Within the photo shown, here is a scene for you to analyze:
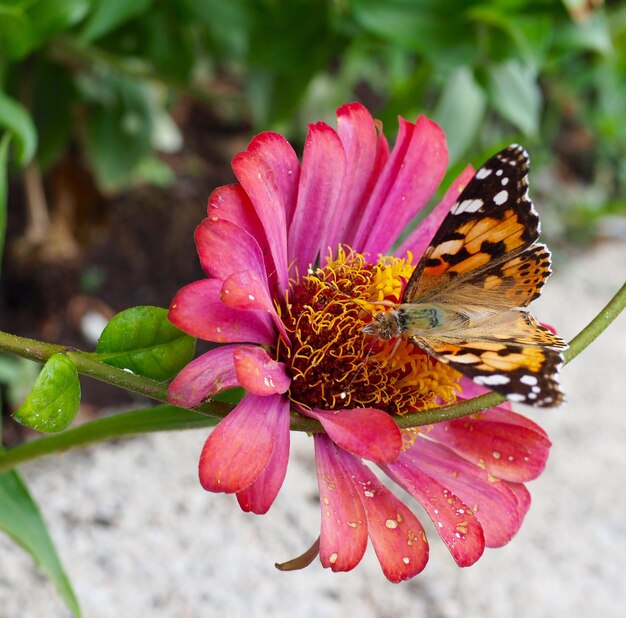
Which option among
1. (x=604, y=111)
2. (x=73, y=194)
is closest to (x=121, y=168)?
(x=73, y=194)

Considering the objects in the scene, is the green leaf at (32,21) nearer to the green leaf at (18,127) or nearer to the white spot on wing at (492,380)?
the green leaf at (18,127)

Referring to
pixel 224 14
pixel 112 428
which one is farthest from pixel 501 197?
pixel 224 14

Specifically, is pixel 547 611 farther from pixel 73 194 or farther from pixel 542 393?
pixel 73 194

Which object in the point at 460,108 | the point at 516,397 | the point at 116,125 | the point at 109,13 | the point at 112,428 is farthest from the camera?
the point at 116,125

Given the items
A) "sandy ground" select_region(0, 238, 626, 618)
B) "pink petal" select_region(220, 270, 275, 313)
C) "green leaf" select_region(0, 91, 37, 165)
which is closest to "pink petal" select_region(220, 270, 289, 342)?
"pink petal" select_region(220, 270, 275, 313)

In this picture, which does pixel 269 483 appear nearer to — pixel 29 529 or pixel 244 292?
pixel 244 292

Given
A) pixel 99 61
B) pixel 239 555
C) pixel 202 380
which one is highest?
pixel 202 380

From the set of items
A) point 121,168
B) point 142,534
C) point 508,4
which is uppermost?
point 508,4
